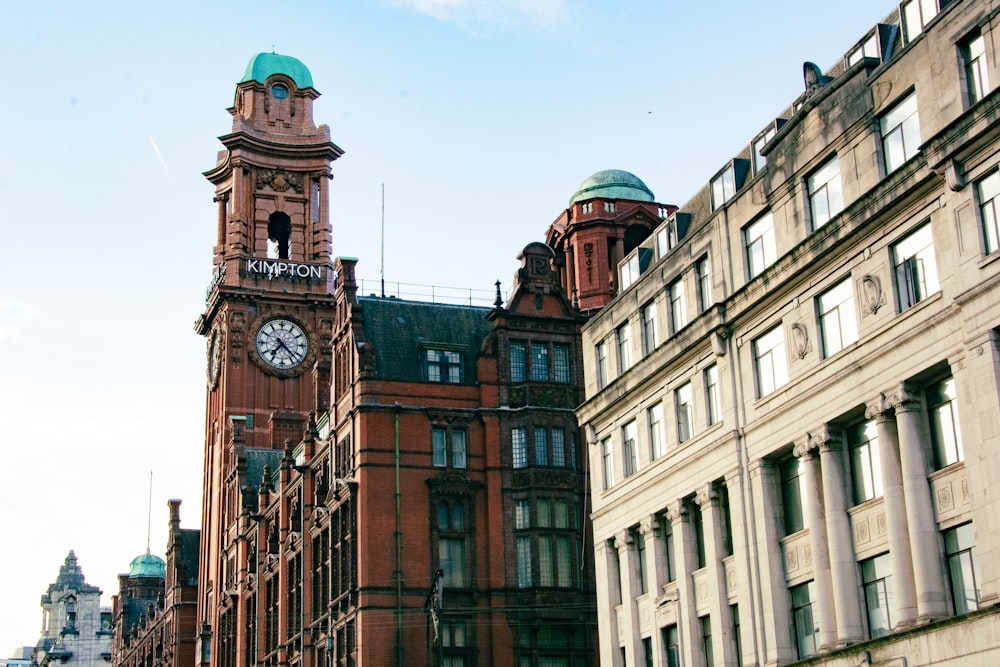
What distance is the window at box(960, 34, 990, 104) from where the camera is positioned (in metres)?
38.8

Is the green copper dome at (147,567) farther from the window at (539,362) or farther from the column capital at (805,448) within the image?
the column capital at (805,448)

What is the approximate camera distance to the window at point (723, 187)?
5350cm

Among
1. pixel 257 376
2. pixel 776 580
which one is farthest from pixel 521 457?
pixel 257 376

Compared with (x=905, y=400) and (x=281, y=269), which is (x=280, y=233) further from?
(x=905, y=400)

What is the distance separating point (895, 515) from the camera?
4072 centimetres

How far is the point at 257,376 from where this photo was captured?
12281 cm

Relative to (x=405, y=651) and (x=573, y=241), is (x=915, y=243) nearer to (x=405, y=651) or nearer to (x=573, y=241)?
(x=405, y=651)

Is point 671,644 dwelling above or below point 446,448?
below

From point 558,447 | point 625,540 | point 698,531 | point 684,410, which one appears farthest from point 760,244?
point 558,447

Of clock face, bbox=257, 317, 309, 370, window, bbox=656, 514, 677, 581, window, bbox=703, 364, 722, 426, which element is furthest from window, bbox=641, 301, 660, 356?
clock face, bbox=257, 317, 309, 370

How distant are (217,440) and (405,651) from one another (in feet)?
175

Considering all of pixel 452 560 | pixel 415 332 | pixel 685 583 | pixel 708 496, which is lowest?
pixel 685 583

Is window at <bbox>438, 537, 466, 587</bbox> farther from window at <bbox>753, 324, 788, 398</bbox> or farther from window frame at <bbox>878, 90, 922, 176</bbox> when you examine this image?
window frame at <bbox>878, 90, 922, 176</bbox>

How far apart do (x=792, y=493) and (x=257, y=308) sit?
8320 centimetres
